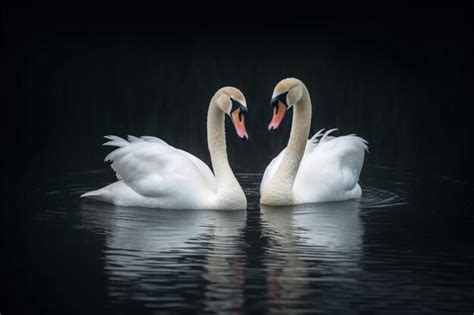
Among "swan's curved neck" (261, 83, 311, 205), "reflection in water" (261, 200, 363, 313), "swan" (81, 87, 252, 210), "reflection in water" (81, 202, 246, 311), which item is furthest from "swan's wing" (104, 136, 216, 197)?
"reflection in water" (261, 200, 363, 313)

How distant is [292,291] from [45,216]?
10.9ft

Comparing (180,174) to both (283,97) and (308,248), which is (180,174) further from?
(308,248)

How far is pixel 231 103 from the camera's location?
10.9 m

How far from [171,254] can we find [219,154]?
2.19m

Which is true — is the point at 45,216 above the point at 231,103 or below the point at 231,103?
below

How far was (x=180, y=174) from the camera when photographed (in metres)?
11.0

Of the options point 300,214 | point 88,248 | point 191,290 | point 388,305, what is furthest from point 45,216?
point 388,305

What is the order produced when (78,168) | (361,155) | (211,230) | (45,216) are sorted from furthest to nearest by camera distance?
1. (78,168)
2. (361,155)
3. (45,216)
4. (211,230)

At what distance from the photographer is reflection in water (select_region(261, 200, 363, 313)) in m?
8.12

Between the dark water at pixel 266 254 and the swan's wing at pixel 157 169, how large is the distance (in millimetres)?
247

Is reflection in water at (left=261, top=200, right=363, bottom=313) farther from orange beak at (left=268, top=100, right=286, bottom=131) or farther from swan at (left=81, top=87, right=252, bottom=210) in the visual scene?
orange beak at (left=268, top=100, right=286, bottom=131)

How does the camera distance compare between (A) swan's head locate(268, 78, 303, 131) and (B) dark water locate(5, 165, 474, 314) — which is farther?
(A) swan's head locate(268, 78, 303, 131)

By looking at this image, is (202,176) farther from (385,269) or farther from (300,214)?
(385,269)

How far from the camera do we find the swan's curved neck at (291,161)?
11148 mm
